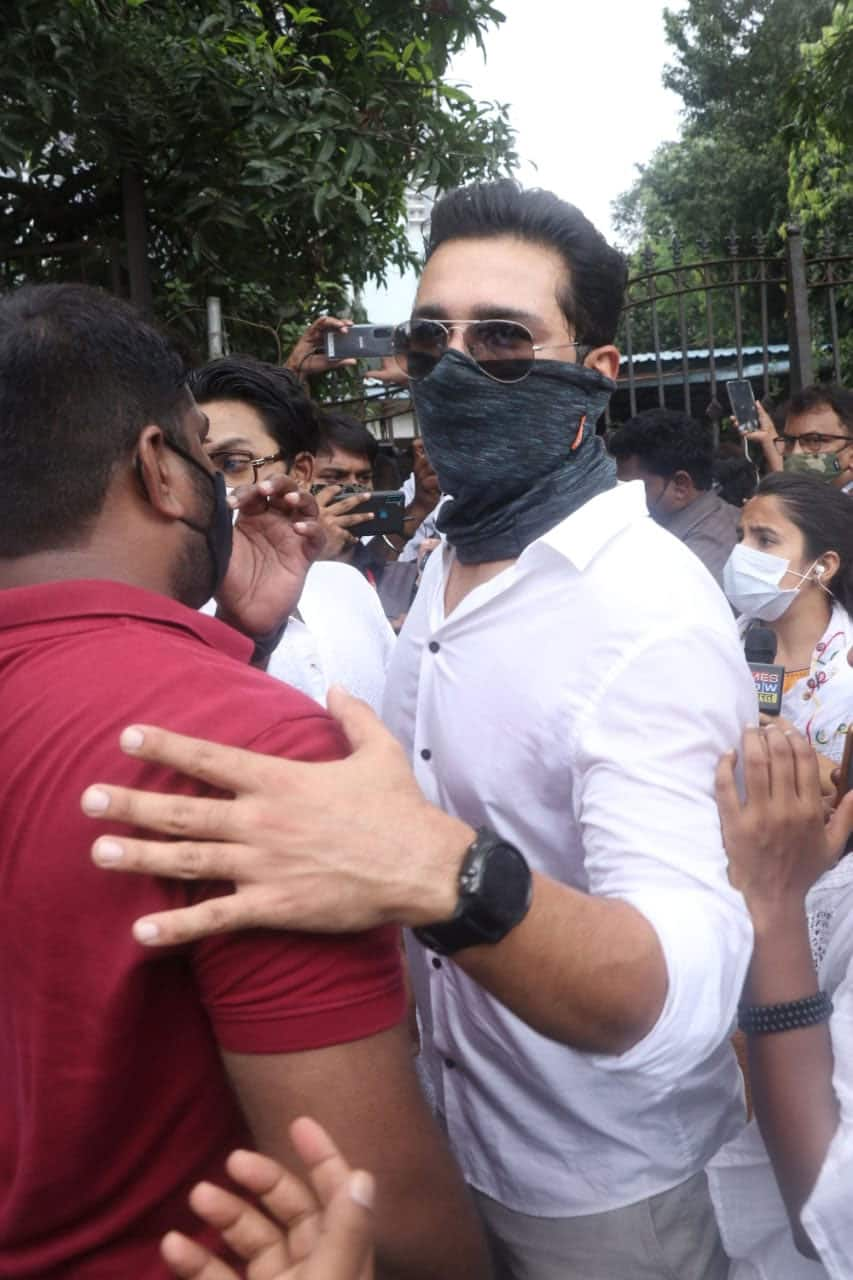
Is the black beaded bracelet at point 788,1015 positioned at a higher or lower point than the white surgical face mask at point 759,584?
lower

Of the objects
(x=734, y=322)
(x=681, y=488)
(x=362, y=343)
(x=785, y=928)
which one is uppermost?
(x=734, y=322)

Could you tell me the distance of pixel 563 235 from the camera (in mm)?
1898

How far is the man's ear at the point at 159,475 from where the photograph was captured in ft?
4.53

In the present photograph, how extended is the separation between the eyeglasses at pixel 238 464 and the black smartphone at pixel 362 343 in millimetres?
1048

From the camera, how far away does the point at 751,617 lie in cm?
421

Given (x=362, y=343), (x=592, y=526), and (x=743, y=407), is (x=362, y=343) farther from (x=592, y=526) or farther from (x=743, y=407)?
(x=743, y=407)

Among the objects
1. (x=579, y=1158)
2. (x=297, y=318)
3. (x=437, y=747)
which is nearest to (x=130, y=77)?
(x=297, y=318)

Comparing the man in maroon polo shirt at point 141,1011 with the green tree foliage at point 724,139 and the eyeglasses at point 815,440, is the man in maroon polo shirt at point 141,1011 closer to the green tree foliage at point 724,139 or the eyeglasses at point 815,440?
the eyeglasses at point 815,440

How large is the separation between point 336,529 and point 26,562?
2.19 meters

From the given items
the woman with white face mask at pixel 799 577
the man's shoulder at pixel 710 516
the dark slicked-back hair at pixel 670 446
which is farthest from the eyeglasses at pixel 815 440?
the woman with white face mask at pixel 799 577

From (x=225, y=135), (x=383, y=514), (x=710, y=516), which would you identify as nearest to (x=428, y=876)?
(x=383, y=514)

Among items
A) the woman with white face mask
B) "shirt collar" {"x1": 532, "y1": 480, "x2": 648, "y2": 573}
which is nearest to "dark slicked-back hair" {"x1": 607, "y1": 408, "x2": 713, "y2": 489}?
the woman with white face mask

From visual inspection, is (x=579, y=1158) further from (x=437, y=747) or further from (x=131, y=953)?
(x=131, y=953)

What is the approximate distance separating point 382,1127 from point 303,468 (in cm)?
244
